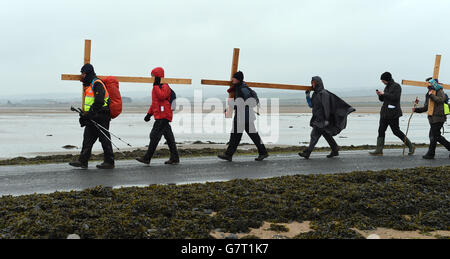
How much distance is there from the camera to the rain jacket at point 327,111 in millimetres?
12602

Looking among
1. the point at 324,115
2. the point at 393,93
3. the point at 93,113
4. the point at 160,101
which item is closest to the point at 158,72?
the point at 160,101

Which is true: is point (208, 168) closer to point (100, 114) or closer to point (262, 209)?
point (100, 114)

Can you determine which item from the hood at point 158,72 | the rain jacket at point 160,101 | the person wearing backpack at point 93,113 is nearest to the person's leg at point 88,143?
the person wearing backpack at point 93,113

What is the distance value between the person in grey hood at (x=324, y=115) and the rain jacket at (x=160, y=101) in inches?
147

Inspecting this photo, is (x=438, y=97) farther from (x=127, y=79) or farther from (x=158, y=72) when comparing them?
(x=127, y=79)

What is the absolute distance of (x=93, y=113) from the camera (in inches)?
397

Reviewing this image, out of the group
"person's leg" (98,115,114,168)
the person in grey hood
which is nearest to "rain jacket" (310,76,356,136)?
the person in grey hood

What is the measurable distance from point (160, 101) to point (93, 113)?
58.6 inches

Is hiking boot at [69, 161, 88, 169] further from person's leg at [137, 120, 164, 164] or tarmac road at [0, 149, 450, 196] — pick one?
person's leg at [137, 120, 164, 164]

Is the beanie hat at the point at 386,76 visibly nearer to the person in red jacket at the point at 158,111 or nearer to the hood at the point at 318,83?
the hood at the point at 318,83

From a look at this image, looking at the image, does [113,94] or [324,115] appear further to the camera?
[324,115]

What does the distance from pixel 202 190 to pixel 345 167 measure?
460 cm

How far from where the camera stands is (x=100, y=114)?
1023cm
